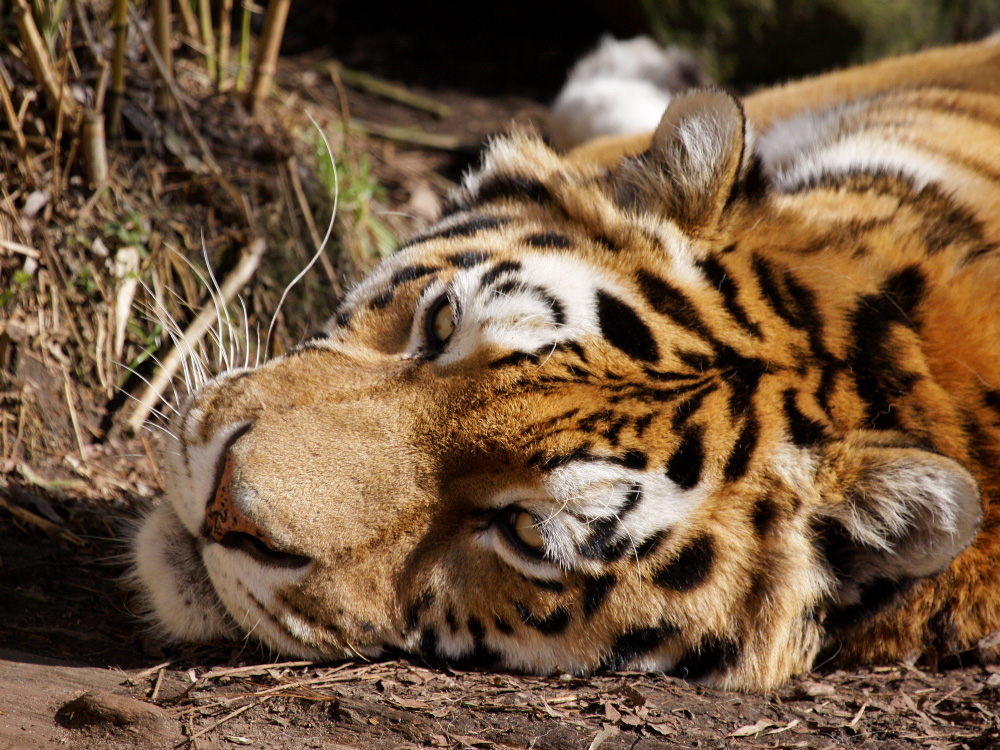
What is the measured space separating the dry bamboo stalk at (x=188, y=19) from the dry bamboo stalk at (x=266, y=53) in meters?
0.30

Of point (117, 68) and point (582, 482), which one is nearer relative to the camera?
point (582, 482)

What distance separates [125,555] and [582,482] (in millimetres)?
1205

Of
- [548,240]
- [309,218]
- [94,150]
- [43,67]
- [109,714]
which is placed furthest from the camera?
[309,218]

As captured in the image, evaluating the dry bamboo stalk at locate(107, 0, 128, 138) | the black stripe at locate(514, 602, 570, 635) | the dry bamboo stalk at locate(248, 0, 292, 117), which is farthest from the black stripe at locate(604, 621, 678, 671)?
the dry bamboo stalk at locate(248, 0, 292, 117)

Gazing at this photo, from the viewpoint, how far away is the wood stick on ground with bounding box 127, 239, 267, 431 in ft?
8.54

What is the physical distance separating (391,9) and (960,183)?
5000 millimetres

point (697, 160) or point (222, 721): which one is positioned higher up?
point (697, 160)

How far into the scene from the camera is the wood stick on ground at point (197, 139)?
2765 millimetres

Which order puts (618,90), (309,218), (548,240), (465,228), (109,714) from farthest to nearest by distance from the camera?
(618,90), (309,218), (465,228), (548,240), (109,714)

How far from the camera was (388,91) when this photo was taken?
18.2 ft

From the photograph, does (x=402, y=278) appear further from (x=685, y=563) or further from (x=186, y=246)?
(x=186, y=246)

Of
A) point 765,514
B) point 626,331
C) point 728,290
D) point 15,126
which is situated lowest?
point 765,514

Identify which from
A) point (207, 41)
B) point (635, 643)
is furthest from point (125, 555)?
point (207, 41)

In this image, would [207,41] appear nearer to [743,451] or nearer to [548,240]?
[548,240]
